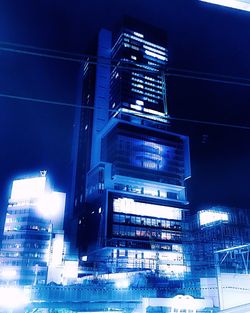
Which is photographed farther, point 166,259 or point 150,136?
point 150,136

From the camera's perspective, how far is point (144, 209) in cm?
4919

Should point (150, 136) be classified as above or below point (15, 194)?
above

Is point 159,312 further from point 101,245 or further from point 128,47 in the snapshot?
point 128,47

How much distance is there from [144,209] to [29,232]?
19199mm

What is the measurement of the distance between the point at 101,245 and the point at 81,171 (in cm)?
2289

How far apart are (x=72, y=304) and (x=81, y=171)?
4733cm

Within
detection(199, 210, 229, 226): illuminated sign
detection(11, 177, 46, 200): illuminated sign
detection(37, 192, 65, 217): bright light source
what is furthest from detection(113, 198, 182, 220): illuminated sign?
detection(11, 177, 46, 200): illuminated sign

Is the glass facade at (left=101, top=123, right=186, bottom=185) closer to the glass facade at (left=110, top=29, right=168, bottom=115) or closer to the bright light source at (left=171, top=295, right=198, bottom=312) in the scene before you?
the glass facade at (left=110, top=29, right=168, bottom=115)

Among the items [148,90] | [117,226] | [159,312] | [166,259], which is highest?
[148,90]

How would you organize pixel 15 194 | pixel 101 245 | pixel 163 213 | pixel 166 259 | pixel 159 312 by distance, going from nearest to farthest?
pixel 159 312
pixel 101 245
pixel 166 259
pixel 163 213
pixel 15 194

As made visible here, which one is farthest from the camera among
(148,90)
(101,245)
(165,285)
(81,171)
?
(81,171)

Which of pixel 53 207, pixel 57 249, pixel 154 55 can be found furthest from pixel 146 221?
pixel 154 55

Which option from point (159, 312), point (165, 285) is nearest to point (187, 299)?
point (159, 312)

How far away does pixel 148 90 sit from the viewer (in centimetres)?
5962
